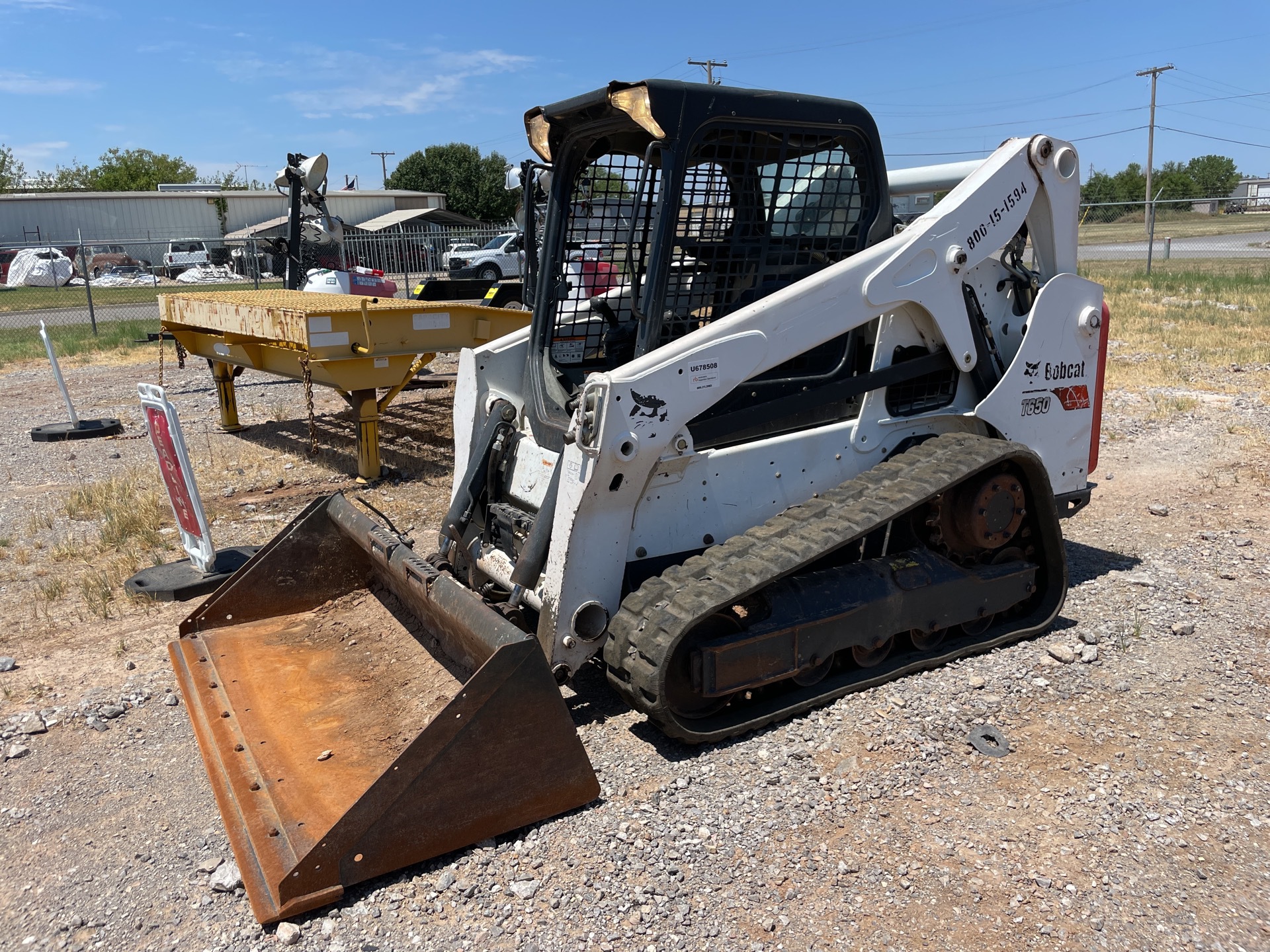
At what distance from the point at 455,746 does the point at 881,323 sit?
258cm

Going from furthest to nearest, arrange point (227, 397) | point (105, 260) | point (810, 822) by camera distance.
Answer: point (105, 260), point (227, 397), point (810, 822)

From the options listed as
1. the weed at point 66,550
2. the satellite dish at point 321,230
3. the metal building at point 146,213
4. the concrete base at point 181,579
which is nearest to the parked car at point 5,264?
the metal building at point 146,213

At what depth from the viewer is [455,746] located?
2938 millimetres

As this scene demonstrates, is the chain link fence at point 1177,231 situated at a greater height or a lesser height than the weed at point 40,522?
greater

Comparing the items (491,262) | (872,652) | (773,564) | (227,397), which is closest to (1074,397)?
(872,652)

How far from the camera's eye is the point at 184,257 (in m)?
38.1

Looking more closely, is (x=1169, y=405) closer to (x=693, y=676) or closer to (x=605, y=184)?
(x=605, y=184)

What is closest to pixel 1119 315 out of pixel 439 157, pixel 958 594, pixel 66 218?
pixel 958 594

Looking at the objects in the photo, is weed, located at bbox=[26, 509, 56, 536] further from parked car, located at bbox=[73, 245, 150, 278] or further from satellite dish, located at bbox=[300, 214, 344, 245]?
parked car, located at bbox=[73, 245, 150, 278]

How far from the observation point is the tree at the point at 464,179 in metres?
63.1

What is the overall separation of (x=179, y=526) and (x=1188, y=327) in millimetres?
13879

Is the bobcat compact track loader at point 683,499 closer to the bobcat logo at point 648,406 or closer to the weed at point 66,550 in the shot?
the bobcat logo at point 648,406

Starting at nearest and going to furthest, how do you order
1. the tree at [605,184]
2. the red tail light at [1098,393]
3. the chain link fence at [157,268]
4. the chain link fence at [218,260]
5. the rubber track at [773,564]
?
the rubber track at [773,564], the tree at [605,184], the red tail light at [1098,393], the chain link fence at [157,268], the chain link fence at [218,260]

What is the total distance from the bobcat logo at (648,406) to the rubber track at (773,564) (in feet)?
1.90
